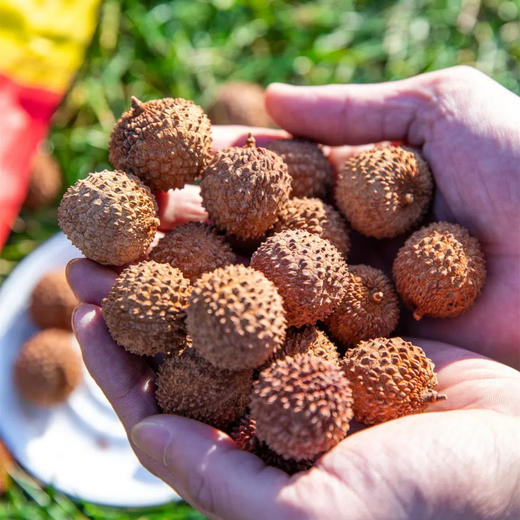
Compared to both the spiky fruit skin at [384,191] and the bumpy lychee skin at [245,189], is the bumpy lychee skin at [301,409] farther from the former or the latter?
the spiky fruit skin at [384,191]

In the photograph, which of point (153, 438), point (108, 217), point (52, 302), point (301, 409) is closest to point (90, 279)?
point (108, 217)

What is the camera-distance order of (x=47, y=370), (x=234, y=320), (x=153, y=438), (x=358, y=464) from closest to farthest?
(x=358, y=464) → (x=234, y=320) → (x=153, y=438) → (x=47, y=370)

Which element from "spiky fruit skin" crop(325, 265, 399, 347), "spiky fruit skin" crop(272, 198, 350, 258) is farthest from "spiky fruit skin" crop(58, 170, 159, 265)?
"spiky fruit skin" crop(325, 265, 399, 347)

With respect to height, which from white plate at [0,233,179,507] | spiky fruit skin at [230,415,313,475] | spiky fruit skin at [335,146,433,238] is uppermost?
spiky fruit skin at [335,146,433,238]

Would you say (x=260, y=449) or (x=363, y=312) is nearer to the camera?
(x=260, y=449)

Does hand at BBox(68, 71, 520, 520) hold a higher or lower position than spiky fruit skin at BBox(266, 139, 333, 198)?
lower

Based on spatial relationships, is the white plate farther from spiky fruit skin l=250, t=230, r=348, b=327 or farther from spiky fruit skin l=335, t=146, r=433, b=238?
spiky fruit skin l=335, t=146, r=433, b=238

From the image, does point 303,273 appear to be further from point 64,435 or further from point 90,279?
point 64,435
